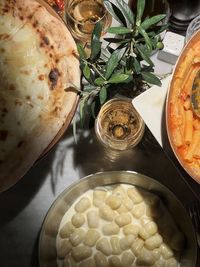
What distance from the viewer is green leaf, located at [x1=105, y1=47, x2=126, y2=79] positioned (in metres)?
0.79

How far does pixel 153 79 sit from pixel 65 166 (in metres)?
0.30

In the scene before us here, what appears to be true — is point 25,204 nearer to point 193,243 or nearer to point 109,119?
point 109,119

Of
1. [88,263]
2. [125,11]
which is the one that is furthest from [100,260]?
[125,11]

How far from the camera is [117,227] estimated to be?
0.92m

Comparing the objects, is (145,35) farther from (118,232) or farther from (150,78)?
(118,232)

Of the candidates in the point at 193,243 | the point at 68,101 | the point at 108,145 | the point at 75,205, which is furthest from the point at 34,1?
the point at 193,243

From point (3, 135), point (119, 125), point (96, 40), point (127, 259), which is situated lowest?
point (127, 259)

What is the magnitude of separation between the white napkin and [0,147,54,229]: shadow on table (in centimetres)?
27

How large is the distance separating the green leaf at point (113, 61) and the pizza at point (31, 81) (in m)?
0.05

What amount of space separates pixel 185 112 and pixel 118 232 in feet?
0.98

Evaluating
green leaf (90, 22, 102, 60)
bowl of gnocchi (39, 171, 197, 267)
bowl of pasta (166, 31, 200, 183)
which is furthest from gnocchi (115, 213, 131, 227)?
green leaf (90, 22, 102, 60)

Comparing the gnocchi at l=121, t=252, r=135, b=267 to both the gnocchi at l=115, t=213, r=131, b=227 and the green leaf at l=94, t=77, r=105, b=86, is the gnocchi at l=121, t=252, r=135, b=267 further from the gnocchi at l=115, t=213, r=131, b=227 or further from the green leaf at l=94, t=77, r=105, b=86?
the green leaf at l=94, t=77, r=105, b=86

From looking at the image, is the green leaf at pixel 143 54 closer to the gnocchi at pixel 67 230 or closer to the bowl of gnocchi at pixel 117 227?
the bowl of gnocchi at pixel 117 227

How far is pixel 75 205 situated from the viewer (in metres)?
0.95
